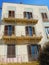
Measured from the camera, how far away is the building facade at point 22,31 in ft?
67.3

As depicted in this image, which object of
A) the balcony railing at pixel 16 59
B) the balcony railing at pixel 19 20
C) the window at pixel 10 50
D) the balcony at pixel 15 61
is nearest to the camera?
the balcony at pixel 15 61

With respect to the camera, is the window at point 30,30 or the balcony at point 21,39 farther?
the window at point 30,30

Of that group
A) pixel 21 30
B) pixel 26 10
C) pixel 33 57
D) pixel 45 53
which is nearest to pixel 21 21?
pixel 21 30

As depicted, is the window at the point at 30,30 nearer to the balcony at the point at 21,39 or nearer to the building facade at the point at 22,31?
the building facade at the point at 22,31

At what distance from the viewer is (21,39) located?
21609 mm

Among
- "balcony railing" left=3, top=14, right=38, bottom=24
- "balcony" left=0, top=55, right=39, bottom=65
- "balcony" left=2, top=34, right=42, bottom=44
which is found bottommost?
"balcony" left=0, top=55, right=39, bottom=65

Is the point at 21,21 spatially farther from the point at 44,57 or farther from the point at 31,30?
the point at 44,57

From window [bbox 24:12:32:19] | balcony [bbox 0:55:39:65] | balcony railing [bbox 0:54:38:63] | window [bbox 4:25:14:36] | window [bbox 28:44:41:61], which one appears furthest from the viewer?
window [bbox 24:12:32:19]

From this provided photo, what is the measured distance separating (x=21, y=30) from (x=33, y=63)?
588cm

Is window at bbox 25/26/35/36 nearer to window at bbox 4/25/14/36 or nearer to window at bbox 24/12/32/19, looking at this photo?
window at bbox 24/12/32/19

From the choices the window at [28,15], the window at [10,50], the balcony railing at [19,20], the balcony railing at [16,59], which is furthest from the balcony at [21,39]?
the window at [28,15]

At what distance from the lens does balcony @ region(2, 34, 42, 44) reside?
830 inches

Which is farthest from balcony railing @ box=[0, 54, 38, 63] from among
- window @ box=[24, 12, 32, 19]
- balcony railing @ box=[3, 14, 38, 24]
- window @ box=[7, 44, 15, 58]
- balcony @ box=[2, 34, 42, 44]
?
window @ box=[24, 12, 32, 19]

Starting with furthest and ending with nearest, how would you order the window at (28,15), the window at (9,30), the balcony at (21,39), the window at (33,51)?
1. the window at (28,15)
2. the window at (9,30)
3. the balcony at (21,39)
4. the window at (33,51)
